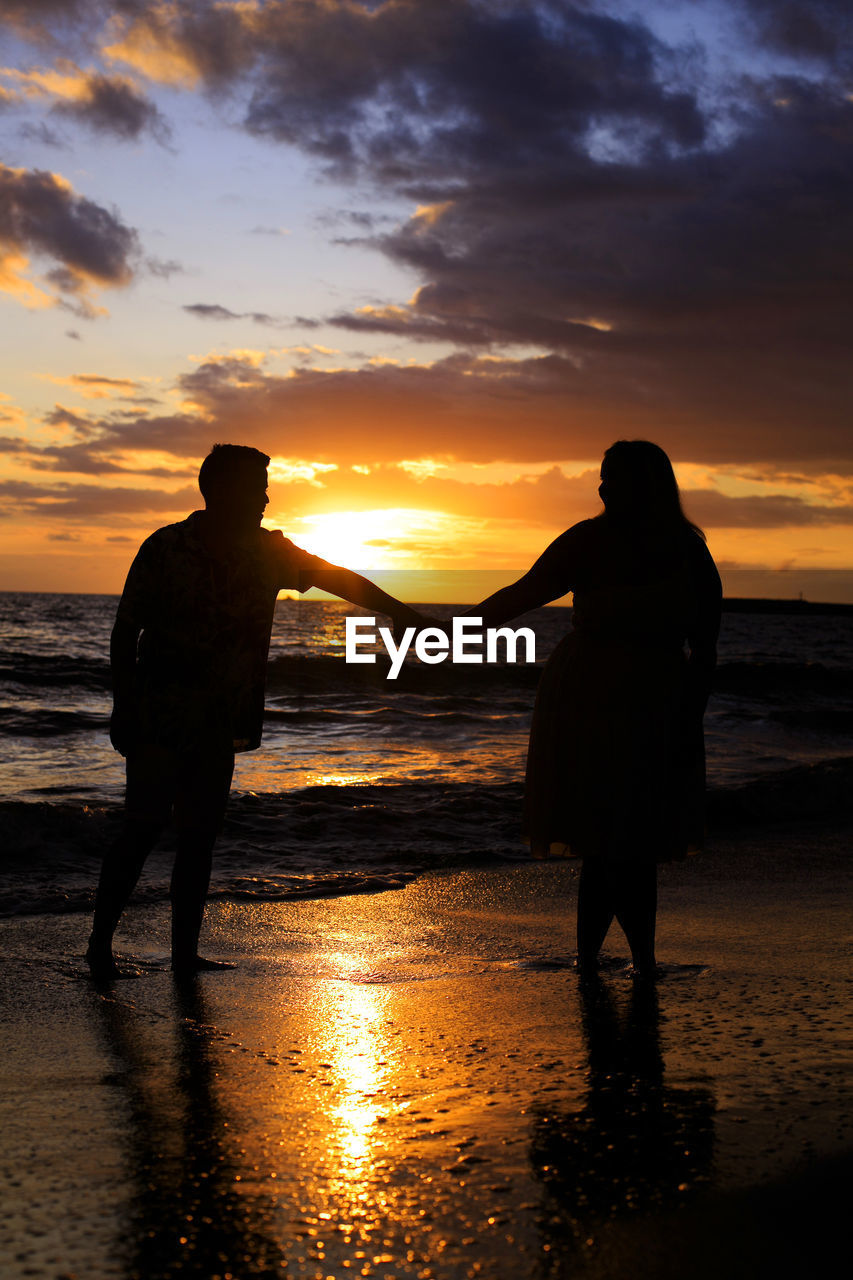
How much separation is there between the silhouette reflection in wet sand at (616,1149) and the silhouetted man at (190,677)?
5.39 feet

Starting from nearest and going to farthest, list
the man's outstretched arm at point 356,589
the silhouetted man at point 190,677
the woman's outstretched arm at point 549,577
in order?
the woman's outstretched arm at point 549,577
the silhouetted man at point 190,677
the man's outstretched arm at point 356,589

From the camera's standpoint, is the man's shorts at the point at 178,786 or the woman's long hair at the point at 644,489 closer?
the woman's long hair at the point at 644,489

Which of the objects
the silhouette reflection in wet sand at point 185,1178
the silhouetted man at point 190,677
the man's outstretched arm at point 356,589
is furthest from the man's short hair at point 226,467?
the silhouette reflection in wet sand at point 185,1178

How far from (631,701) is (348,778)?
616 centimetres

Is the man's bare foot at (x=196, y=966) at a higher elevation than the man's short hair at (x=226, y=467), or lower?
lower

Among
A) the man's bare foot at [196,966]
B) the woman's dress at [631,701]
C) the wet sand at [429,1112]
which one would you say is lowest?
the man's bare foot at [196,966]

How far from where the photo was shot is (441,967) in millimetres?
3781

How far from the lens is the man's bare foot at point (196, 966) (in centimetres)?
365

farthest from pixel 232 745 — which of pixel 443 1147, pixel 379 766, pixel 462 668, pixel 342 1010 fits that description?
pixel 462 668

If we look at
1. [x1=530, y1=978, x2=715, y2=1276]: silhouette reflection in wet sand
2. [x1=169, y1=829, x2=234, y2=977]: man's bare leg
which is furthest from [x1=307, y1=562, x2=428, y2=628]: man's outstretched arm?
[x1=530, y1=978, x2=715, y2=1276]: silhouette reflection in wet sand

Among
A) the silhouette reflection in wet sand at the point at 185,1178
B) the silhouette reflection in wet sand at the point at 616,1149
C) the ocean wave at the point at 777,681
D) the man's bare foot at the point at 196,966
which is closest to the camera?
the silhouette reflection in wet sand at the point at 185,1178

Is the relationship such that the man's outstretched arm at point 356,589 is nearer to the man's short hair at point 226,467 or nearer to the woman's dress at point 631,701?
the man's short hair at point 226,467

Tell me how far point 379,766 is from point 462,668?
1245 centimetres

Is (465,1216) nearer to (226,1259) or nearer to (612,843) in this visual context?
(226,1259)
